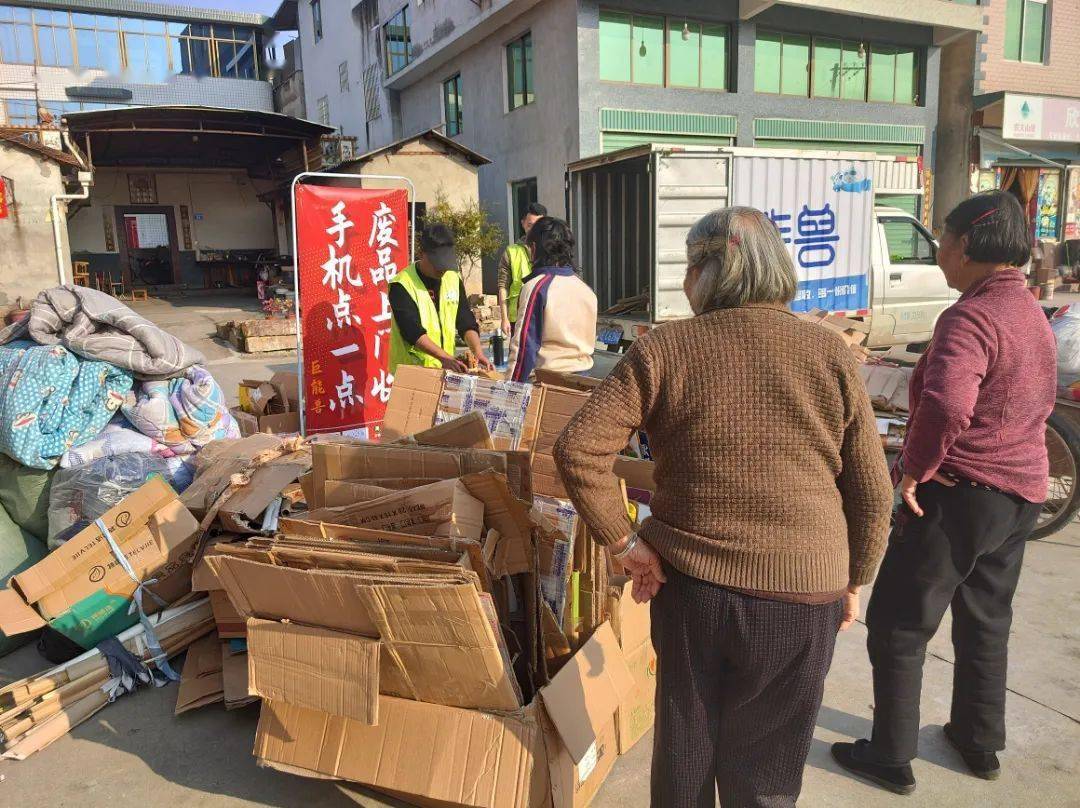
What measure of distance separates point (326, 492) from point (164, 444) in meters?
1.64

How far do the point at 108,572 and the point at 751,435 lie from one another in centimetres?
276

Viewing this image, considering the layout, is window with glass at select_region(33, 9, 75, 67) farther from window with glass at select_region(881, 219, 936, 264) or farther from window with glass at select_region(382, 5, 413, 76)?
window with glass at select_region(881, 219, 936, 264)

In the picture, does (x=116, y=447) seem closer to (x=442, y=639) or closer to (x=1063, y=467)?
(x=442, y=639)

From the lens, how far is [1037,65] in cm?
1750

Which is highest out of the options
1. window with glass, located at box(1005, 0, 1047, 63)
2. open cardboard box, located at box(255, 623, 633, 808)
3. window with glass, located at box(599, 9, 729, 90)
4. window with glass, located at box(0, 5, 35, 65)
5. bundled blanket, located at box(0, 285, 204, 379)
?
window with glass, located at box(0, 5, 35, 65)

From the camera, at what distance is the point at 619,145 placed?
44.6 ft

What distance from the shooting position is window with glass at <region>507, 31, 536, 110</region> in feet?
47.5

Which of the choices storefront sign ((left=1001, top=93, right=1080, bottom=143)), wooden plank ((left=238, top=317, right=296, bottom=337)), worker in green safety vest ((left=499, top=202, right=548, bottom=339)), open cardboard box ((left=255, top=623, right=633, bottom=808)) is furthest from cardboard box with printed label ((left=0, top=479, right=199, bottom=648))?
storefront sign ((left=1001, top=93, right=1080, bottom=143))

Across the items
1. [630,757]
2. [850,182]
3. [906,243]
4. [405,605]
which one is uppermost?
[850,182]

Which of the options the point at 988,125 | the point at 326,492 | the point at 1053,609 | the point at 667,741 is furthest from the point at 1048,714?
the point at 988,125

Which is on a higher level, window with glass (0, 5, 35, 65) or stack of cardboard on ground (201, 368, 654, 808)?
window with glass (0, 5, 35, 65)

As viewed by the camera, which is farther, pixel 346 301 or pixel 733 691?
pixel 346 301

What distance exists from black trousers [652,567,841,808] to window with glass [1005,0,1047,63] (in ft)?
66.1

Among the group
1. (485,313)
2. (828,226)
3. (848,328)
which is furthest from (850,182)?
(485,313)
